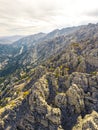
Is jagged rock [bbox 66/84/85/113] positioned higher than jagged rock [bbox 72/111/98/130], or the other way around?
jagged rock [bbox 66/84/85/113]

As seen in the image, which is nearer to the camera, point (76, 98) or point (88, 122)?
point (88, 122)

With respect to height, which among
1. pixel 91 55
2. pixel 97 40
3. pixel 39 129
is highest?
pixel 97 40

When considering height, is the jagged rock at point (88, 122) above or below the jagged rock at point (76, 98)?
below

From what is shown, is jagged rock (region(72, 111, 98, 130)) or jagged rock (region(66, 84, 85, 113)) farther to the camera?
jagged rock (region(66, 84, 85, 113))

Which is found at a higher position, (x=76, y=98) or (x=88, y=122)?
(x=76, y=98)

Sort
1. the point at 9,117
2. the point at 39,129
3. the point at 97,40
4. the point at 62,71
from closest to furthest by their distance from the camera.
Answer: the point at 39,129 < the point at 9,117 < the point at 62,71 < the point at 97,40

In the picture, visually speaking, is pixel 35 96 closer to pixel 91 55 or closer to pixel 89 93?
pixel 89 93

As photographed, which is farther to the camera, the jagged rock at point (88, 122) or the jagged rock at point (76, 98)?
the jagged rock at point (76, 98)

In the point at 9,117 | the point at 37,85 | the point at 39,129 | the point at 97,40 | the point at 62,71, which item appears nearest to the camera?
the point at 39,129

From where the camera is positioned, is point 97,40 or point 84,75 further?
point 97,40

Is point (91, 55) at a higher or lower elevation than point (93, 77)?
higher

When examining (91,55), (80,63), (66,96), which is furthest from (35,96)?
(91,55)
